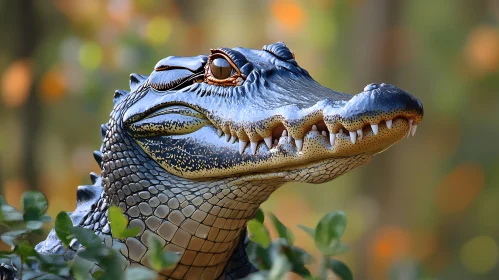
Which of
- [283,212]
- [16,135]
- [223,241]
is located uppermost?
[223,241]

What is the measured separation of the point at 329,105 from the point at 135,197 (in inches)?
27.8

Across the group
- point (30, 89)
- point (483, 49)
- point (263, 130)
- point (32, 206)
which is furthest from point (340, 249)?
point (483, 49)

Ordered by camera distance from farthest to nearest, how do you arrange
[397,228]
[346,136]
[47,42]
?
[47,42] → [397,228] → [346,136]

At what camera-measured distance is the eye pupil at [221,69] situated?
6.53 ft

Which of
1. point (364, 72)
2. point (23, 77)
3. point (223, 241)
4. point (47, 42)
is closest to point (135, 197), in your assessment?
point (223, 241)

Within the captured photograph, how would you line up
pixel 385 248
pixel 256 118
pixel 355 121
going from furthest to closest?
pixel 385 248 < pixel 256 118 < pixel 355 121

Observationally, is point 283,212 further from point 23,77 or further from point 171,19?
point 23,77

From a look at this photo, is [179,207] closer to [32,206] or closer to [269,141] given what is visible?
[269,141]

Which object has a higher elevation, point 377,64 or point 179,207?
point 179,207

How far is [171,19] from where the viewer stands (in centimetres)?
886

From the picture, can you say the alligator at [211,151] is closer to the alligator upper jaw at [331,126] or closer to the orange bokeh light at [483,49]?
the alligator upper jaw at [331,126]

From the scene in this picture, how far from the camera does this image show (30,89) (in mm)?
7527

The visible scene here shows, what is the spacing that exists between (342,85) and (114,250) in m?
7.91

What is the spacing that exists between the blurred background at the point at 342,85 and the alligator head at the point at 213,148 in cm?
542
